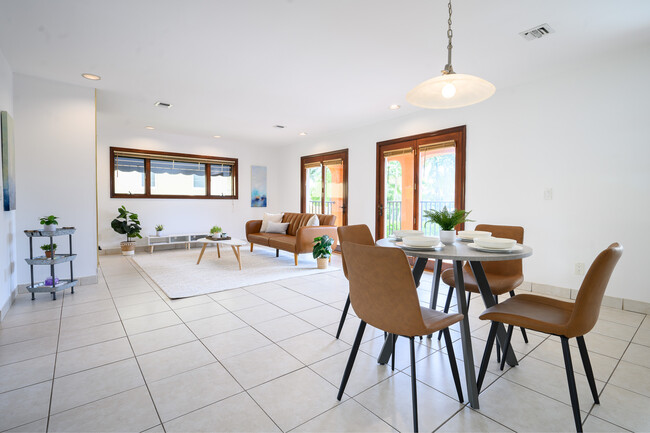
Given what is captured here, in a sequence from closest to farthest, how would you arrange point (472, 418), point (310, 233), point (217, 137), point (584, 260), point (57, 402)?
point (472, 418)
point (57, 402)
point (584, 260)
point (310, 233)
point (217, 137)

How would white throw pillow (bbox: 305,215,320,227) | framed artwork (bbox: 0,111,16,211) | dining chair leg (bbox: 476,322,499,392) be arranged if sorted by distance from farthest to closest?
white throw pillow (bbox: 305,215,320,227) → framed artwork (bbox: 0,111,16,211) → dining chair leg (bbox: 476,322,499,392)

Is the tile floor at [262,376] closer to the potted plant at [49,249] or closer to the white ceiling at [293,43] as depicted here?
the potted plant at [49,249]

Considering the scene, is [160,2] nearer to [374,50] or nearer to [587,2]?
[374,50]

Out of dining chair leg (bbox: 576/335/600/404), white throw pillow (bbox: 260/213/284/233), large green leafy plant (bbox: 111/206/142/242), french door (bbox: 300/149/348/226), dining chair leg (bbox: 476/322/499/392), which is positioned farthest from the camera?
white throw pillow (bbox: 260/213/284/233)

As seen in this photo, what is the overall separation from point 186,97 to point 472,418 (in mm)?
4778

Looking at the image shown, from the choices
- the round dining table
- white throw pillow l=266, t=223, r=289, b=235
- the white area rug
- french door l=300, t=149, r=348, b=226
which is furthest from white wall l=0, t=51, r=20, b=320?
french door l=300, t=149, r=348, b=226

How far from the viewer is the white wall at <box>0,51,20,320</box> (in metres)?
3.01

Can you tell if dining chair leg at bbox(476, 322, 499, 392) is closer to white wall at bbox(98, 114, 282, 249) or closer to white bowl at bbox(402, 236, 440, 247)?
white bowl at bbox(402, 236, 440, 247)

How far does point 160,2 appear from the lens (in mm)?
2355

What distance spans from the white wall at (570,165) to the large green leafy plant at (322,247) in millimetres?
2147

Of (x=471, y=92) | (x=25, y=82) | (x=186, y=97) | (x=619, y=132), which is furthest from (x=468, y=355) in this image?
(x=25, y=82)

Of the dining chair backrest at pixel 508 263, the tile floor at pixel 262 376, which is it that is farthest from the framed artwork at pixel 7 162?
the dining chair backrest at pixel 508 263

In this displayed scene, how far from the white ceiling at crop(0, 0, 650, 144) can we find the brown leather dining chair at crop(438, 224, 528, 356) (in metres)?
1.70

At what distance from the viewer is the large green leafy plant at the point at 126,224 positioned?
6.09 metres
